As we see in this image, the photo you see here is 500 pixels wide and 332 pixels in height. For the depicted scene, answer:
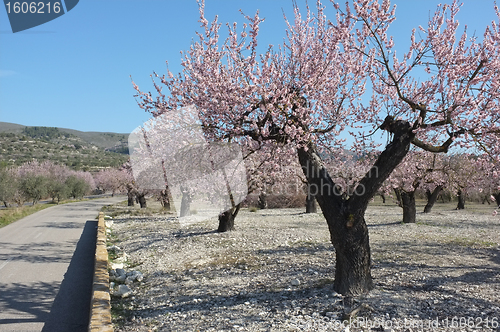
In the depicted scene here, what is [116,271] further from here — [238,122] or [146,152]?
[146,152]

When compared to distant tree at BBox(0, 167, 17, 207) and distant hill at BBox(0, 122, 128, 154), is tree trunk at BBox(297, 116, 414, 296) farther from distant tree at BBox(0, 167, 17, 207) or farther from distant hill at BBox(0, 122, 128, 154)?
distant hill at BBox(0, 122, 128, 154)

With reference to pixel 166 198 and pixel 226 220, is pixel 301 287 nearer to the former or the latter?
pixel 226 220

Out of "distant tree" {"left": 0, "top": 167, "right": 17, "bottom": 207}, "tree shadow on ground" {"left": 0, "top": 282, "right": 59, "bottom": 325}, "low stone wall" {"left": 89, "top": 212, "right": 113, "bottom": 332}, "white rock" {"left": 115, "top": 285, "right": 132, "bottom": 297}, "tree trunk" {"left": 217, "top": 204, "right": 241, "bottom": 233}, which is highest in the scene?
"distant tree" {"left": 0, "top": 167, "right": 17, "bottom": 207}

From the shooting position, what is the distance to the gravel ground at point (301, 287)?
4.89 m

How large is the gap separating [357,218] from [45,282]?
25.0ft

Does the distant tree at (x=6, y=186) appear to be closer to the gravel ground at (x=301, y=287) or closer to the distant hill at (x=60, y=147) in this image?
the distant hill at (x=60, y=147)

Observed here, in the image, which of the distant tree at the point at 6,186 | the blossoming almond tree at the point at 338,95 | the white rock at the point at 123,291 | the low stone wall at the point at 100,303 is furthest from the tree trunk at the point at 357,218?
the distant tree at the point at 6,186

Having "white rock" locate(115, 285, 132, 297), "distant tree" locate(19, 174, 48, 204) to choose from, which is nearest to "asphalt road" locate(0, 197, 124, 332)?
"white rock" locate(115, 285, 132, 297)

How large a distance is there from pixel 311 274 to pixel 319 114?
3.36 metres

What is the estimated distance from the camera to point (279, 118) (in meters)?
6.84

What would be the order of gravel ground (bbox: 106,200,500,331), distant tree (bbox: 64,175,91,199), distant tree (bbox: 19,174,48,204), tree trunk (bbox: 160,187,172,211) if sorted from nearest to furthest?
gravel ground (bbox: 106,200,500,331) → tree trunk (bbox: 160,187,172,211) → distant tree (bbox: 19,174,48,204) → distant tree (bbox: 64,175,91,199)

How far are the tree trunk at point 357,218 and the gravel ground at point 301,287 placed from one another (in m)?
0.30

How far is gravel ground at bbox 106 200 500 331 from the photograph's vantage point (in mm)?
4895

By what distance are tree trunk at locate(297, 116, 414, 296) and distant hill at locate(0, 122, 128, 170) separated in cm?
4954
